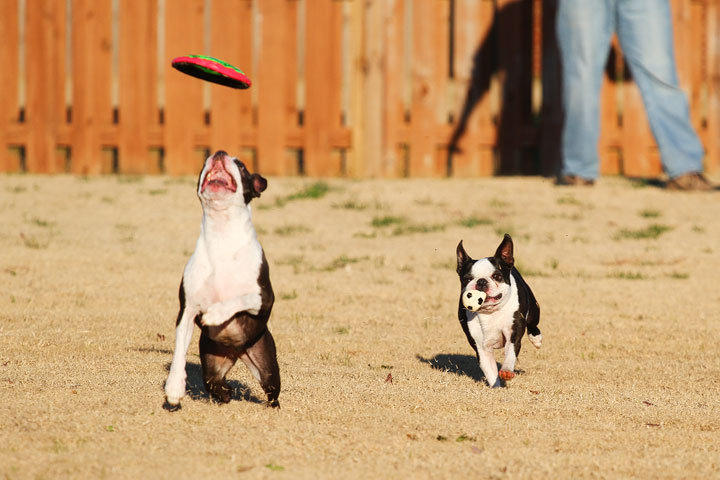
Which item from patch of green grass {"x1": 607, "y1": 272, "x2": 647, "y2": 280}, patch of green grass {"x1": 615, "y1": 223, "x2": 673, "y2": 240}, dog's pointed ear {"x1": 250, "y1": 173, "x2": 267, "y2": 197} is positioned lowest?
patch of green grass {"x1": 607, "y1": 272, "x2": 647, "y2": 280}

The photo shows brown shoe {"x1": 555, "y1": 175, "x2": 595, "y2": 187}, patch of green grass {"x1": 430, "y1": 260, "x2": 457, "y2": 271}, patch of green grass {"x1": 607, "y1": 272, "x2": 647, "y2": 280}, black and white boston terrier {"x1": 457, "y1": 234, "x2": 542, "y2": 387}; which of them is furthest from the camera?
brown shoe {"x1": 555, "y1": 175, "x2": 595, "y2": 187}

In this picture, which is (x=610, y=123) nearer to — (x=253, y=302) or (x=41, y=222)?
(x=41, y=222)

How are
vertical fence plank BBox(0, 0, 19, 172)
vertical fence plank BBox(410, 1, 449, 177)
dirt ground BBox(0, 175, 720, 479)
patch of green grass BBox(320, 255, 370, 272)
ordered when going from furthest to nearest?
1. vertical fence plank BBox(0, 0, 19, 172)
2. vertical fence plank BBox(410, 1, 449, 177)
3. patch of green grass BBox(320, 255, 370, 272)
4. dirt ground BBox(0, 175, 720, 479)

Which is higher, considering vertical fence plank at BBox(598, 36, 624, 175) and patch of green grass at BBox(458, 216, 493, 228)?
vertical fence plank at BBox(598, 36, 624, 175)

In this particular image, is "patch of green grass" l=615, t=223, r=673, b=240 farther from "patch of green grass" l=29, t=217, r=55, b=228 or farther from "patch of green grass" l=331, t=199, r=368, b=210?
"patch of green grass" l=29, t=217, r=55, b=228

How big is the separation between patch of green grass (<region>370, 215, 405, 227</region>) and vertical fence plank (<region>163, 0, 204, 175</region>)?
2639 millimetres

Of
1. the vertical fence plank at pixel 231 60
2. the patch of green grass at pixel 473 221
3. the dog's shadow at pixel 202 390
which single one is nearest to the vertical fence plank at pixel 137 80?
the vertical fence plank at pixel 231 60

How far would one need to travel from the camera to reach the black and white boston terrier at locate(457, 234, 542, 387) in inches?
211

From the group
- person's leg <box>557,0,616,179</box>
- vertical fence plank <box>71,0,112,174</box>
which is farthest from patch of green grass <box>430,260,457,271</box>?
vertical fence plank <box>71,0,112,174</box>

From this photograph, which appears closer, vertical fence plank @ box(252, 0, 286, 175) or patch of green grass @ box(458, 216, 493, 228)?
patch of green grass @ box(458, 216, 493, 228)

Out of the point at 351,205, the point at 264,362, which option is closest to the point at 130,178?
the point at 351,205

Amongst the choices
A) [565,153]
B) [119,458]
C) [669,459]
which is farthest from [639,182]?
[119,458]

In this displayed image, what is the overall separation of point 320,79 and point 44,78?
314 centimetres

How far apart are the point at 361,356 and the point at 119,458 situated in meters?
2.49
